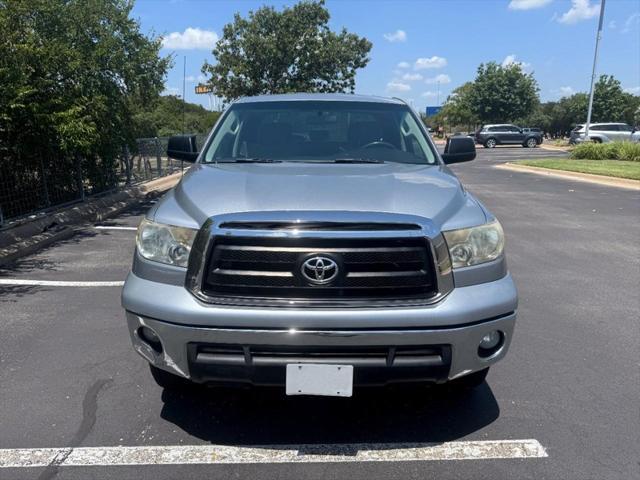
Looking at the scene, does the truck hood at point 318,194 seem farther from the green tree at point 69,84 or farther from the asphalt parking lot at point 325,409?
the green tree at point 69,84

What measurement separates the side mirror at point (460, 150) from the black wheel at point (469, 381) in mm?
2069

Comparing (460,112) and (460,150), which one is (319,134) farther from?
(460,112)

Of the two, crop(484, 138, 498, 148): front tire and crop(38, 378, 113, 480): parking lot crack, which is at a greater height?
crop(484, 138, 498, 148): front tire

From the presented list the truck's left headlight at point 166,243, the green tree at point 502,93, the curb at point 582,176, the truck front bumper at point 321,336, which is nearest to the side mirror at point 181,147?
the truck's left headlight at point 166,243

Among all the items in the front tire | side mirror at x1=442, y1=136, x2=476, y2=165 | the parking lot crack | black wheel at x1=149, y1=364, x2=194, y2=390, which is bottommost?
the parking lot crack

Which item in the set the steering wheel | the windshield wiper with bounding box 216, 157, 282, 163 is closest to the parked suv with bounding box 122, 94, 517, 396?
the windshield wiper with bounding box 216, 157, 282, 163

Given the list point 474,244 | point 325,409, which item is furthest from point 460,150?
point 325,409

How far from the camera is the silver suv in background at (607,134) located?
1336 inches

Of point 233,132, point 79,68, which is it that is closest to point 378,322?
point 233,132

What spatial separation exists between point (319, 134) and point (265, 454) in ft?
7.94

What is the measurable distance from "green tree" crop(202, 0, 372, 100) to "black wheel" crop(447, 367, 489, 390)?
32395 mm

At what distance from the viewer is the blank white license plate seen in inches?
101

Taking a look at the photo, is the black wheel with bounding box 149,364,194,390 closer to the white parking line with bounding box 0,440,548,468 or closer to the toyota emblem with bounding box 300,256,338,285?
the white parking line with bounding box 0,440,548,468

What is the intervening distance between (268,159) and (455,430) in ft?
7.16
